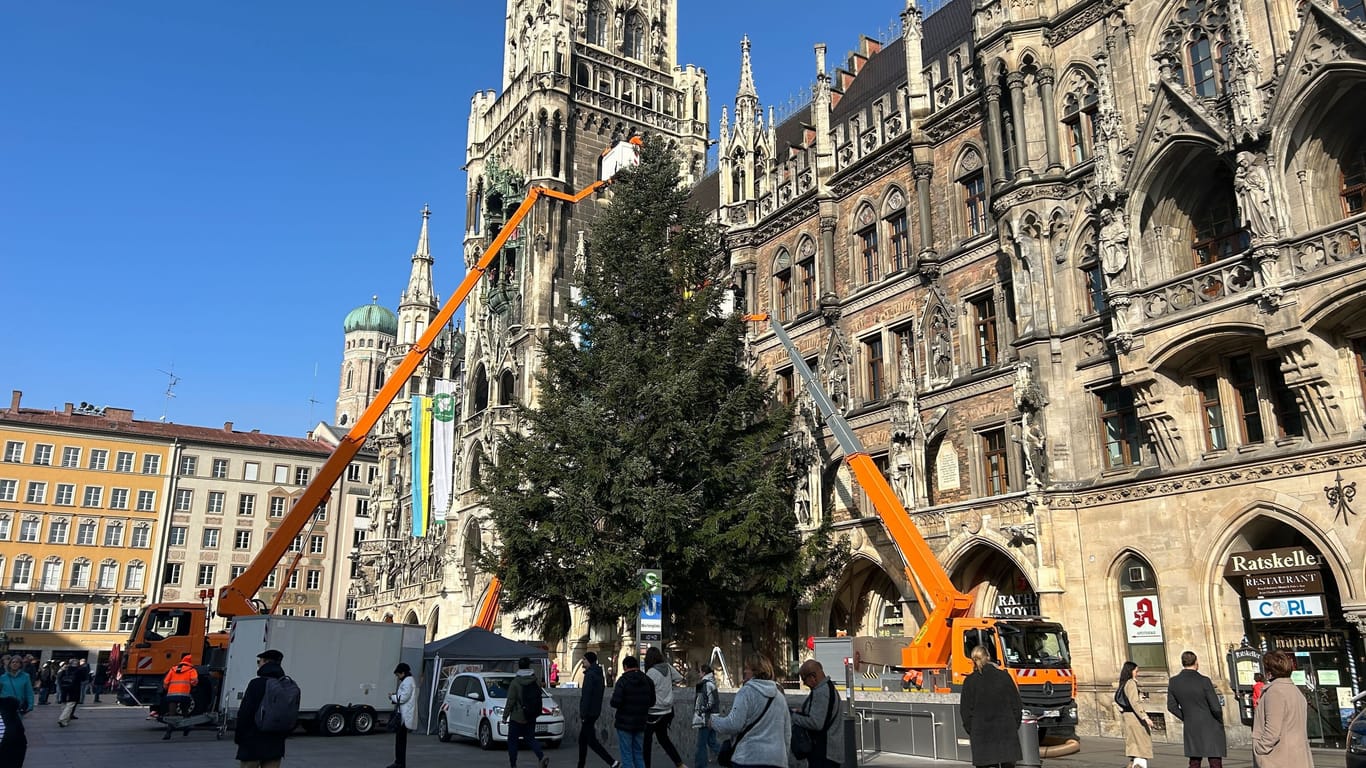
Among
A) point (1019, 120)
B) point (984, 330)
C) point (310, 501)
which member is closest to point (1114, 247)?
point (1019, 120)

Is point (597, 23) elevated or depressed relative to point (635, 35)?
depressed

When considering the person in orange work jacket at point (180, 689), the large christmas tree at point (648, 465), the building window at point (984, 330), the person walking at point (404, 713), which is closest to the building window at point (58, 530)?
the person in orange work jacket at point (180, 689)

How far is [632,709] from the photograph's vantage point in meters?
11.7

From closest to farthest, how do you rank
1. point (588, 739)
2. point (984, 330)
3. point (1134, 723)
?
point (1134, 723) < point (588, 739) < point (984, 330)

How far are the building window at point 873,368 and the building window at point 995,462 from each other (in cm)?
427

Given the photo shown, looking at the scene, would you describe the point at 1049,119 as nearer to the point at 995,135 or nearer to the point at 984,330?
the point at 995,135

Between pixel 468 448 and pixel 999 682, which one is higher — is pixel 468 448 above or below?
above

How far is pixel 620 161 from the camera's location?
1944 inches

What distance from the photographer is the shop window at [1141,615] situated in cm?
2030

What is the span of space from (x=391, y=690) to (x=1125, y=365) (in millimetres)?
17983

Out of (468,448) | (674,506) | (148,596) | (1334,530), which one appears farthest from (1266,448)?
(148,596)

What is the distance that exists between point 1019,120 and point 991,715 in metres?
18.9

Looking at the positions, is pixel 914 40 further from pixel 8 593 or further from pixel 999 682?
pixel 8 593

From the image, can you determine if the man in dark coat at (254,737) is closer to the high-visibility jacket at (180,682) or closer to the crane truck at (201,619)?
the high-visibility jacket at (180,682)
